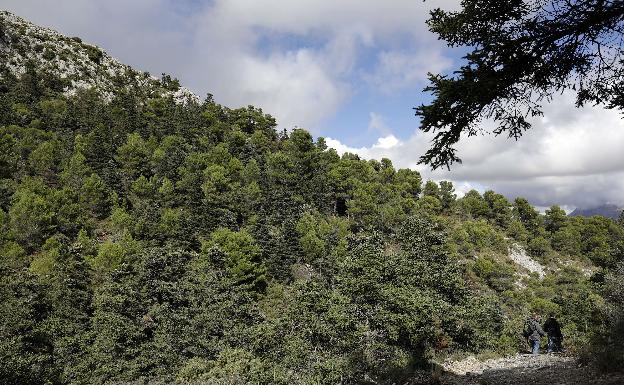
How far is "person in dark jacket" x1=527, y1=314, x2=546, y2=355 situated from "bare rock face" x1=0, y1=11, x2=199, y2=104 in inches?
4054

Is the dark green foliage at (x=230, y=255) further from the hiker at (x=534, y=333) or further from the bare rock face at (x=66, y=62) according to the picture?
the bare rock face at (x=66, y=62)

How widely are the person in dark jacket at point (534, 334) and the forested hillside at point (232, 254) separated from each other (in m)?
1.52

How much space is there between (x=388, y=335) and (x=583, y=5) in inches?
675

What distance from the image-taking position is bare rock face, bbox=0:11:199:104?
90.8 metres

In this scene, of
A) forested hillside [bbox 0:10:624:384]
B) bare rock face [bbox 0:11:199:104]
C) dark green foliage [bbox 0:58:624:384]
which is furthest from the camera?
bare rock face [bbox 0:11:199:104]

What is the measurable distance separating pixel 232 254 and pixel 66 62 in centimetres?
8345

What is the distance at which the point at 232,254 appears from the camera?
152 feet

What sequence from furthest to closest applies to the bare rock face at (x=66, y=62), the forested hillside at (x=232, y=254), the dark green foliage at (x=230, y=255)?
the bare rock face at (x=66, y=62) → the dark green foliage at (x=230, y=255) → the forested hillside at (x=232, y=254)

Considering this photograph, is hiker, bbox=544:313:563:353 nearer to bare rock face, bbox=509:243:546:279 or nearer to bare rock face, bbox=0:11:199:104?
bare rock face, bbox=509:243:546:279

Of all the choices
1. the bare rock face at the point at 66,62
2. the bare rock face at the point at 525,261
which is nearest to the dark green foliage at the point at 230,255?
the bare rock face at the point at 525,261

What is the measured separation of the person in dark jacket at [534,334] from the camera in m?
16.5

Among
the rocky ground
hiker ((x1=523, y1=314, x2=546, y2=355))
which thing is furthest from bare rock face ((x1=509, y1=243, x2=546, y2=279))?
the rocky ground

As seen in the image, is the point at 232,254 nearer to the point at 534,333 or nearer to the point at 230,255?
the point at 230,255

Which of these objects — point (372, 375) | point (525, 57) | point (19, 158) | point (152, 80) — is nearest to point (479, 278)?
point (372, 375)
